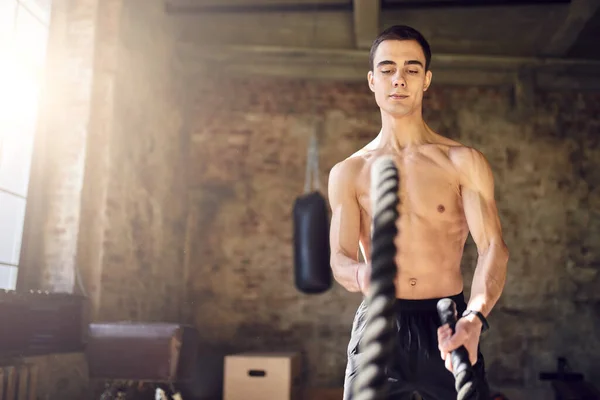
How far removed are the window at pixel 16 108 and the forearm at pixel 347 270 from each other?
8.38 ft

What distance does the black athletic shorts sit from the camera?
68.3 inches

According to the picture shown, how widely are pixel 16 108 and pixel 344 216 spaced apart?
104 inches

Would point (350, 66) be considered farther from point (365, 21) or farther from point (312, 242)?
point (312, 242)

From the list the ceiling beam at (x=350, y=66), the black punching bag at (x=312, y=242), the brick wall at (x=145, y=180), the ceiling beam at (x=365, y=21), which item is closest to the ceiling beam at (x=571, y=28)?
the ceiling beam at (x=350, y=66)

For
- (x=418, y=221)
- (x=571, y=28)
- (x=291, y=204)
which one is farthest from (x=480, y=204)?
(x=291, y=204)

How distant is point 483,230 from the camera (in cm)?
176

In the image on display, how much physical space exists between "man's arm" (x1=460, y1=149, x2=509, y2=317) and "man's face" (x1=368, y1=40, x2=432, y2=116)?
0.78 feet

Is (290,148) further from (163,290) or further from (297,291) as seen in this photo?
(163,290)

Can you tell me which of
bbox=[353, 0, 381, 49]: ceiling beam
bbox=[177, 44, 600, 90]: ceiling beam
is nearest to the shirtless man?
bbox=[353, 0, 381, 49]: ceiling beam

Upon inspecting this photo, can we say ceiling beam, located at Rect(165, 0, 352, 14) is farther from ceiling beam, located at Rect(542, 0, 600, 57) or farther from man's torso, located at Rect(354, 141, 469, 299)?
man's torso, located at Rect(354, 141, 469, 299)

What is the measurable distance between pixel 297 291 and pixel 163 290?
1.30 metres

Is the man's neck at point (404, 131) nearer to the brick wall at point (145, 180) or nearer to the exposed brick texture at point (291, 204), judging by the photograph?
the brick wall at point (145, 180)

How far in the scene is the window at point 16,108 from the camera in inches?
140

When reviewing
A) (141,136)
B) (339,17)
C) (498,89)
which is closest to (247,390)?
(141,136)
